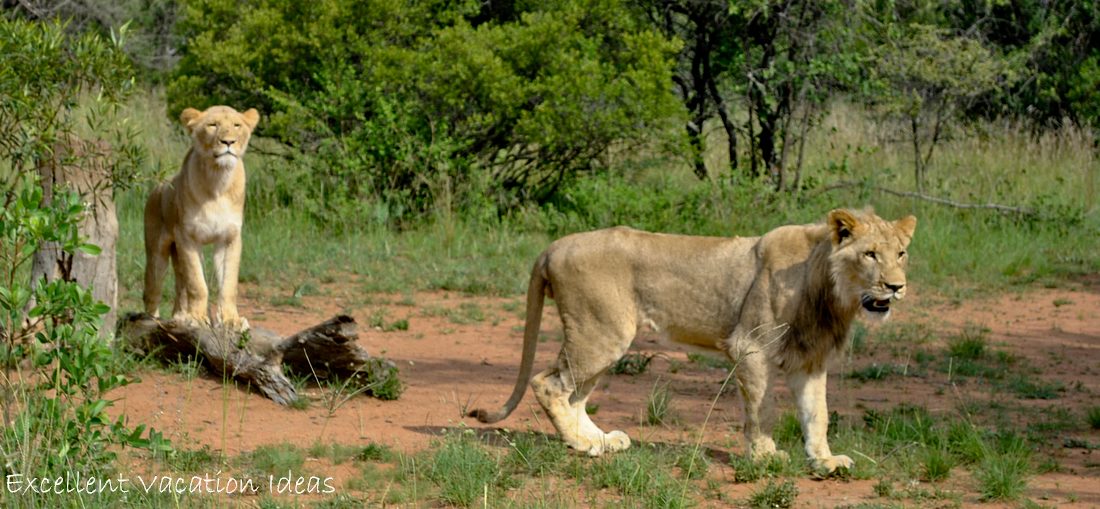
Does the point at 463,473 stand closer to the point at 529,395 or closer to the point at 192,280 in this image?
the point at 529,395

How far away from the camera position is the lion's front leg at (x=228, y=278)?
7241mm

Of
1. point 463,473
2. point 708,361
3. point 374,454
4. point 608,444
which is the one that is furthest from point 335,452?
point 708,361

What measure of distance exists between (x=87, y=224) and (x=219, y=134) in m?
0.93

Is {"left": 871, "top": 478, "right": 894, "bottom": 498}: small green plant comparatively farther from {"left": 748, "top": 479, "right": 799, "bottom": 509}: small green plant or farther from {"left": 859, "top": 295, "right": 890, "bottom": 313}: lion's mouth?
{"left": 859, "top": 295, "right": 890, "bottom": 313}: lion's mouth

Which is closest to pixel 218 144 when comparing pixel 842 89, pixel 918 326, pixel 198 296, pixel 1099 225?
pixel 198 296

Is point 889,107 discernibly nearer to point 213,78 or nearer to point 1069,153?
point 1069,153

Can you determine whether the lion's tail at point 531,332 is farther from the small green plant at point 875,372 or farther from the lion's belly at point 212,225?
the small green plant at point 875,372

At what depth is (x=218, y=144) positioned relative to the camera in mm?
7387

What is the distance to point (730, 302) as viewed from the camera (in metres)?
5.84

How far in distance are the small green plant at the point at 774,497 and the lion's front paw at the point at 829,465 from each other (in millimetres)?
427

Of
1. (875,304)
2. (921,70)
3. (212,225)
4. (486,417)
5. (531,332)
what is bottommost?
(486,417)

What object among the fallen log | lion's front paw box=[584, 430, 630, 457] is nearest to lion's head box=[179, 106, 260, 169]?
the fallen log

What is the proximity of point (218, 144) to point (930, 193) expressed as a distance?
7.57 meters

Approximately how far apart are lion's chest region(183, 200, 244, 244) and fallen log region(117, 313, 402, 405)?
1.83 ft
